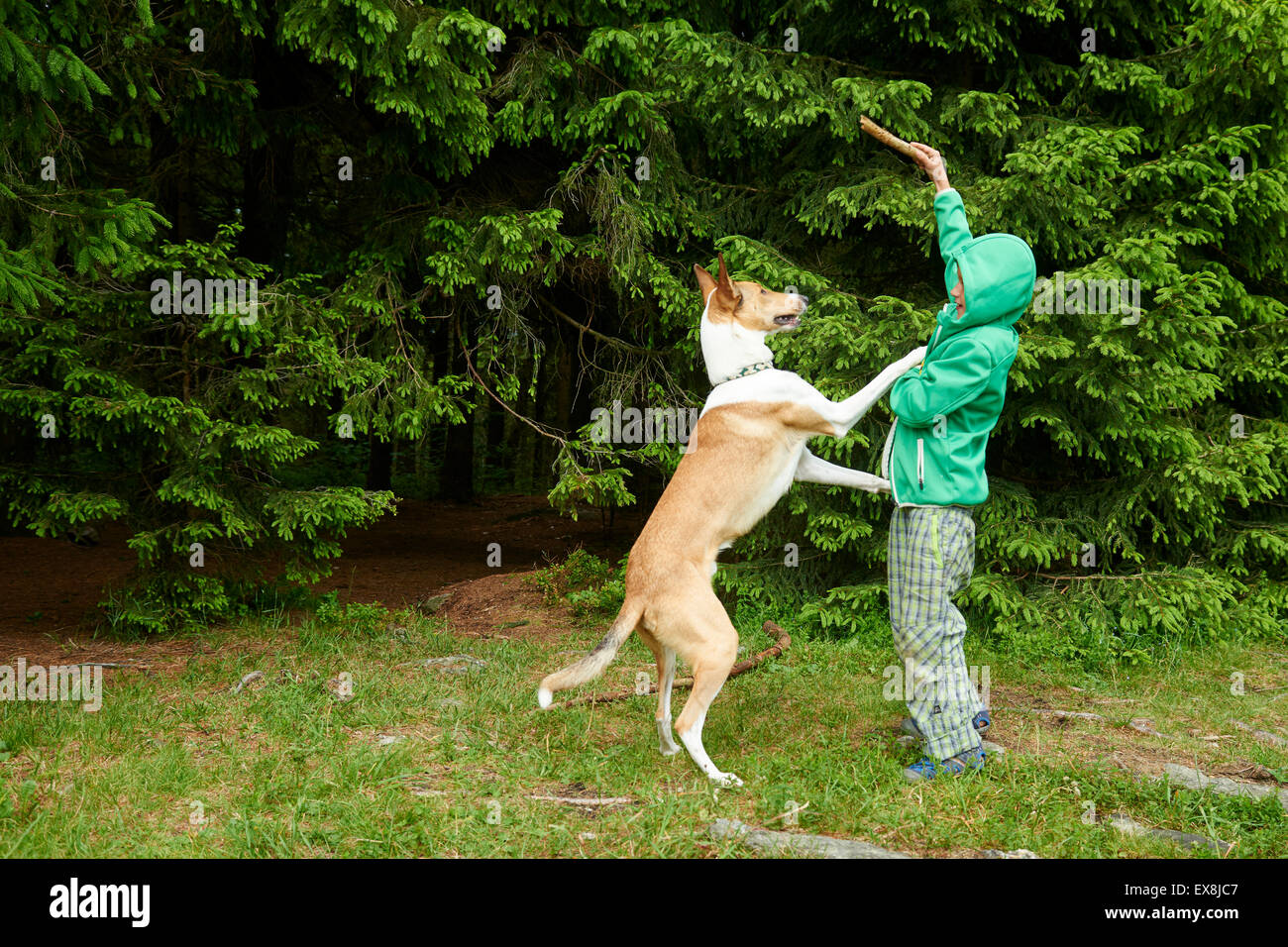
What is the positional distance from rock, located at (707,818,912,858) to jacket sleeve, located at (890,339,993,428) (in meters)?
1.99

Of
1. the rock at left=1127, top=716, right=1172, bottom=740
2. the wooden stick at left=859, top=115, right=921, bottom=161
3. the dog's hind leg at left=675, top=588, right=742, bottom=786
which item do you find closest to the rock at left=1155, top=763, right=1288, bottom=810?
Answer: the rock at left=1127, top=716, right=1172, bottom=740

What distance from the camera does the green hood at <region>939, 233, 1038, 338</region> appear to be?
4.54 m

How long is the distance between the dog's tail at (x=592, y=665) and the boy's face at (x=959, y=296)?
83.8 inches

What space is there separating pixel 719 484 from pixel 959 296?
1.50m

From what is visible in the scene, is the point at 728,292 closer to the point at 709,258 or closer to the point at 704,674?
the point at 704,674

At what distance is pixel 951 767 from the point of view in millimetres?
4777

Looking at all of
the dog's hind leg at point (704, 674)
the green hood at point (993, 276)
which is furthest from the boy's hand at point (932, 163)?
the dog's hind leg at point (704, 674)

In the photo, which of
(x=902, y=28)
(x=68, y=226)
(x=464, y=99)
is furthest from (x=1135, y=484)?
(x=68, y=226)

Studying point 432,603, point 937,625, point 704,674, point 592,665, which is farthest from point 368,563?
point 937,625

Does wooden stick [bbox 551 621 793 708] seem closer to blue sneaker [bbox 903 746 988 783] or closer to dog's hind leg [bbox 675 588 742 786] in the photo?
dog's hind leg [bbox 675 588 742 786]

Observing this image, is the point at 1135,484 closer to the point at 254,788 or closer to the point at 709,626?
the point at 709,626

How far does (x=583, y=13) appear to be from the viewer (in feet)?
29.1

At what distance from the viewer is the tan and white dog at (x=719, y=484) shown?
4645 millimetres

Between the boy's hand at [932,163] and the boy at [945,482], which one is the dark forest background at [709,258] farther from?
the boy's hand at [932,163]
